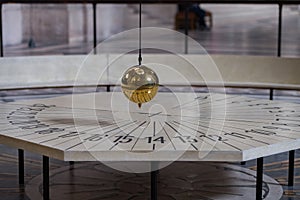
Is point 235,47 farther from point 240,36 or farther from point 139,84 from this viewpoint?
point 139,84

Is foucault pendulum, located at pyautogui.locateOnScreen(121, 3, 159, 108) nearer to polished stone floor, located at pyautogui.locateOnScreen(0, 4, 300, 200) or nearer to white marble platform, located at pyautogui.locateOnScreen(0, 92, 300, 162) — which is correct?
white marble platform, located at pyautogui.locateOnScreen(0, 92, 300, 162)

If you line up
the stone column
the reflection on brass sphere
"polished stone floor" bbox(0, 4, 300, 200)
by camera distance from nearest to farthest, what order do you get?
1. the reflection on brass sphere
2. "polished stone floor" bbox(0, 4, 300, 200)
3. the stone column

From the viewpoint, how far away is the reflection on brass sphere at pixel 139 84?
3965 mm

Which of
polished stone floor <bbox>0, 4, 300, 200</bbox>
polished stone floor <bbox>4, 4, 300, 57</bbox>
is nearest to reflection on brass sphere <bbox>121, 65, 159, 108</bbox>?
polished stone floor <bbox>0, 4, 300, 200</bbox>

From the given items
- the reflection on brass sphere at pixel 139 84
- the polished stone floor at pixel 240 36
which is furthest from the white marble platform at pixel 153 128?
the polished stone floor at pixel 240 36

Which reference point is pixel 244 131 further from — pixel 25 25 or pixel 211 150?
pixel 25 25

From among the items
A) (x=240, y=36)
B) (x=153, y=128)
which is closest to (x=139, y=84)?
(x=153, y=128)

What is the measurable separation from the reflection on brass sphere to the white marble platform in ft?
0.63

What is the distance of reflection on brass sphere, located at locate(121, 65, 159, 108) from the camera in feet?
13.0

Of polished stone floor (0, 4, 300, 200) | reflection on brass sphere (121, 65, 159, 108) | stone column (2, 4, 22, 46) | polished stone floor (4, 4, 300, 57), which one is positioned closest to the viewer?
reflection on brass sphere (121, 65, 159, 108)

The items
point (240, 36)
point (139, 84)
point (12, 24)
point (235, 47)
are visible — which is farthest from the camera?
point (240, 36)

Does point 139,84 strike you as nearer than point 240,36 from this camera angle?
Yes

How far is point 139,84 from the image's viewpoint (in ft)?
13.0

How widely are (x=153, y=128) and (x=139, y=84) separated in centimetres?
27
